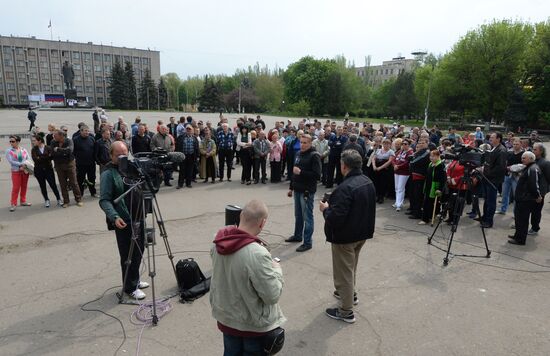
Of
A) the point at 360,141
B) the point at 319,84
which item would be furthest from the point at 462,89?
the point at 360,141

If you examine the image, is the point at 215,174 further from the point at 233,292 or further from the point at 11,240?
Answer: the point at 233,292

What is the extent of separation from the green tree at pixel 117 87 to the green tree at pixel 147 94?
421 cm

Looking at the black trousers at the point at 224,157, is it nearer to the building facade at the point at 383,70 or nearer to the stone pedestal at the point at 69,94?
the stone pedestal at the point at 69,94

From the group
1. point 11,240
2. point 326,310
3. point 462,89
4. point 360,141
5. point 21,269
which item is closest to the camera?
point 326,310

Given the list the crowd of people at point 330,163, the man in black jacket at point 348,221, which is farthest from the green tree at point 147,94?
the man in black jacket at point 348,221

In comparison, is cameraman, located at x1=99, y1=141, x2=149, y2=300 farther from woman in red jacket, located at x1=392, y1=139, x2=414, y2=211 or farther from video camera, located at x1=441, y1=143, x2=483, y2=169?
woman in red jacket, located at x1=392, y1=139, x2=414, y2=211

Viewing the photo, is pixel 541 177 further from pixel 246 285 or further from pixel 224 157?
pixel 224 157

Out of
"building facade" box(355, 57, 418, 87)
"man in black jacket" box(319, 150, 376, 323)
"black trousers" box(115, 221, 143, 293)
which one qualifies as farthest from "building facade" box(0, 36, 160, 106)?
"man in black jacket" box(319, 150, 376, 323)

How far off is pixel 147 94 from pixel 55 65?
36.2m

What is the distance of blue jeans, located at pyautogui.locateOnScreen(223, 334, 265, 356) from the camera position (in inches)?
108

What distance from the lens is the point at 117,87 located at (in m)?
83.5

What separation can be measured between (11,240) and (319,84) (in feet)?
240

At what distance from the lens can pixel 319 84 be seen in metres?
75.8

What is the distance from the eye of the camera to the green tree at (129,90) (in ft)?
277
